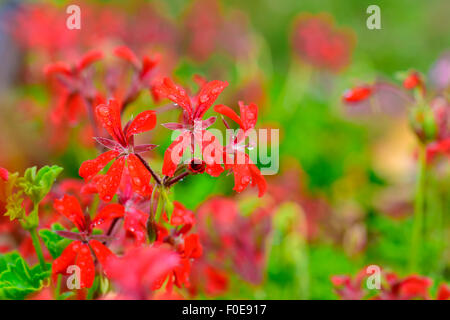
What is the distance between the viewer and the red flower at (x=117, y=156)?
1.94ft

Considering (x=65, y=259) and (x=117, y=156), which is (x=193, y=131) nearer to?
(x=117, y=156)

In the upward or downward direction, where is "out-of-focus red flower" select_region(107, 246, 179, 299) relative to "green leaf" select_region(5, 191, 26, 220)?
downward

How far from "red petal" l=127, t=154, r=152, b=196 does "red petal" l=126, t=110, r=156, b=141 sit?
0.11 ft

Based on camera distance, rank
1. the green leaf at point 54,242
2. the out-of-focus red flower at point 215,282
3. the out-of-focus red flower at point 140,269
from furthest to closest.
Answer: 1. the out-of-focus red flower at point 215,282
2. the green leaf at point 54,242
3. the out-of-focus red flower at point 140,269

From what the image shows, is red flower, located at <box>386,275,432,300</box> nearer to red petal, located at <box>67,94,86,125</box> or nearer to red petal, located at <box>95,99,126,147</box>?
red petal, located at <box>95,99,126,147</box>

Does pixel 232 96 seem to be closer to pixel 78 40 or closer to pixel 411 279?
pixel 78 40

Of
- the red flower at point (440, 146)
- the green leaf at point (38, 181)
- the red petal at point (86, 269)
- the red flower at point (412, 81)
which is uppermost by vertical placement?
the red flower at point (412, 81)

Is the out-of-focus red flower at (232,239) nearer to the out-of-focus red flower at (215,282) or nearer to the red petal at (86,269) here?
the out-of-focus red flower at (215,282)

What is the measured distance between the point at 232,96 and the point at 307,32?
434 mm

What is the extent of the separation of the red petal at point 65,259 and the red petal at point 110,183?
0.26 feet

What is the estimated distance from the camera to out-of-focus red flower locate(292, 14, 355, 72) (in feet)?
6.73

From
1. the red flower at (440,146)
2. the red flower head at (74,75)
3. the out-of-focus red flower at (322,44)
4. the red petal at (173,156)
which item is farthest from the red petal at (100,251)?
the out-of-focus red flower at (322,44)

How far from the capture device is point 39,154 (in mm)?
1632

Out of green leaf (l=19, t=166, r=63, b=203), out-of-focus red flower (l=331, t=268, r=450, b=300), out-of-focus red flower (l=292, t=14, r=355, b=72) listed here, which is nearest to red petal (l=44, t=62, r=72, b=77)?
green leaf (l=19, t=166, r=63, b=203)
